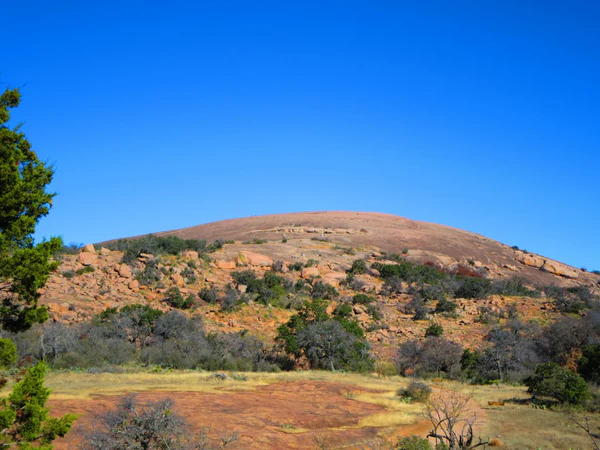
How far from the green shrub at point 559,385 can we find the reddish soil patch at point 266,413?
6701 millimetres

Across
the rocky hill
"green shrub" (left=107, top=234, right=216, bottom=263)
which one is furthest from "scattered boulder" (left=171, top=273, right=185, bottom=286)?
"green shrub" (left=107, top=234, right=216, bottom=263)

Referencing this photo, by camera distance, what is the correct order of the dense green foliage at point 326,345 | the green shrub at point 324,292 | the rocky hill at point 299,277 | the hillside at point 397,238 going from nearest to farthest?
1. the dense green foliage at point 326,345
2. the rocky hill at point 299,277
3. the green shrub at point 324,292
4. the hillside at point 397,238

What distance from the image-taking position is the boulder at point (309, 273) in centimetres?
4606

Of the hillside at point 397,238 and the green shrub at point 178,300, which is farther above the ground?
the hillside at point 397,238

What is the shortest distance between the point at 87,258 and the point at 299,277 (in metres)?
18.1

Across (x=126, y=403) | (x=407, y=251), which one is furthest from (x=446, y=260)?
(x=126, y=403)

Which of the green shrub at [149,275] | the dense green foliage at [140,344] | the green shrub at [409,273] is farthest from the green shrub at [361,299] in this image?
the green shrub at [149,275]

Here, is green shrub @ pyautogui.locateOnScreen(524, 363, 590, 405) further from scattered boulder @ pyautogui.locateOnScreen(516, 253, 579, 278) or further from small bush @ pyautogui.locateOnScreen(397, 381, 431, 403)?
scattered boulder @ pyautogui.locateOnScreen(516, 253, 579, 278)

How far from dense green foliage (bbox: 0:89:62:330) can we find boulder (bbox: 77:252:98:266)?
29.4m

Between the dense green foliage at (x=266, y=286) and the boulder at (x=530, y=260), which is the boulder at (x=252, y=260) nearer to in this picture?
the dense green foliage at (x=266, y=286)

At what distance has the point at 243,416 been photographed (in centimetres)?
1511

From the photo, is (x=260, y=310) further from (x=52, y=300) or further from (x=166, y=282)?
(x=52, y=300)

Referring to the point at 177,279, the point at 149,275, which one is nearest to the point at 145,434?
the point at 149,275

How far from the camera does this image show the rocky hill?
35.5m
